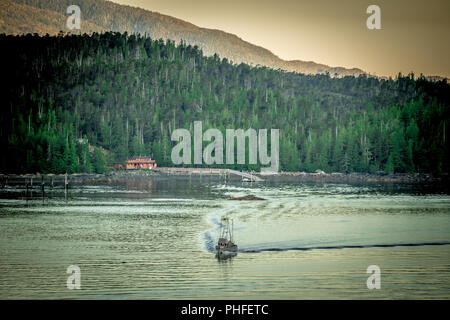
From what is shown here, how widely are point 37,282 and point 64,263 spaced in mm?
7219

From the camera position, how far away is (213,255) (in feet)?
174

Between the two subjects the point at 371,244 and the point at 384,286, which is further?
the point at 371,244

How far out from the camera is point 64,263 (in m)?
49.6

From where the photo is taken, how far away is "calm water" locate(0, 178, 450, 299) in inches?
1598

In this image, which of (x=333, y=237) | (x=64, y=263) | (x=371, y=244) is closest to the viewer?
(x=64, y=263)

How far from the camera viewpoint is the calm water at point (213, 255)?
4059cm

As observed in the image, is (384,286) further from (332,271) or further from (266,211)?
(266,211)
